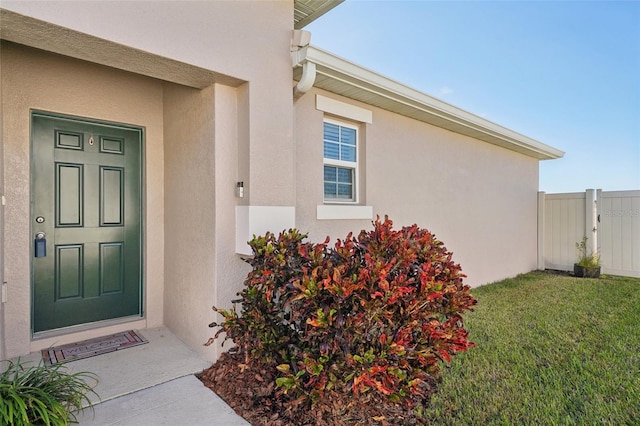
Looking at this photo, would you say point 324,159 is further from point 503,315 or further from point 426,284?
point 503,315

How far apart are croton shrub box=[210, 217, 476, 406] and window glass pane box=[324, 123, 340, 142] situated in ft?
7.68

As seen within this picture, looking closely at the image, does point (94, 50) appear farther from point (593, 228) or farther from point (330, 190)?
point (593, 228)

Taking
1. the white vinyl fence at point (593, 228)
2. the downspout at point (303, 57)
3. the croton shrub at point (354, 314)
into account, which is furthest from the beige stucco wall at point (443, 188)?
the croton shrub at point (354, 314)

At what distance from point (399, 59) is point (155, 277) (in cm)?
789

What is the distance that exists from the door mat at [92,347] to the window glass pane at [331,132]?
3552 mm

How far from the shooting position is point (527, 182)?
944cm

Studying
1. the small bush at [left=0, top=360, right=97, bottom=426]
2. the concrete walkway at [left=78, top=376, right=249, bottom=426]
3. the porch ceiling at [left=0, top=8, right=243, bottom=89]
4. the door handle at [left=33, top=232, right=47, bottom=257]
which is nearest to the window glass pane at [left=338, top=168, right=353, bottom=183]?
the porch ceiling at [left=0, top=8, right=243, bottom=89]

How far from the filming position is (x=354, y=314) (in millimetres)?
2408

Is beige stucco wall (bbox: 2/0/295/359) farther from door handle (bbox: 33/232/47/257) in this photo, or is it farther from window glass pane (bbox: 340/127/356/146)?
window glass pane (bbox: 340/127/356/146)

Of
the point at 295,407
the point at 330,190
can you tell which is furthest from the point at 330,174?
the point at 295,407

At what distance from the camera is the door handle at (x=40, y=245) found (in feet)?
12.0

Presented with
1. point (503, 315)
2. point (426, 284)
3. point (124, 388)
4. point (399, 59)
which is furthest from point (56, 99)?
Result: point (399, 59)

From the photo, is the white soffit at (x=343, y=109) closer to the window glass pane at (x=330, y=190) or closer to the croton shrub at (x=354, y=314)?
the window glass pane at (x=330, y=190)

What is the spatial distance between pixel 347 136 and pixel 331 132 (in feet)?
1.12
